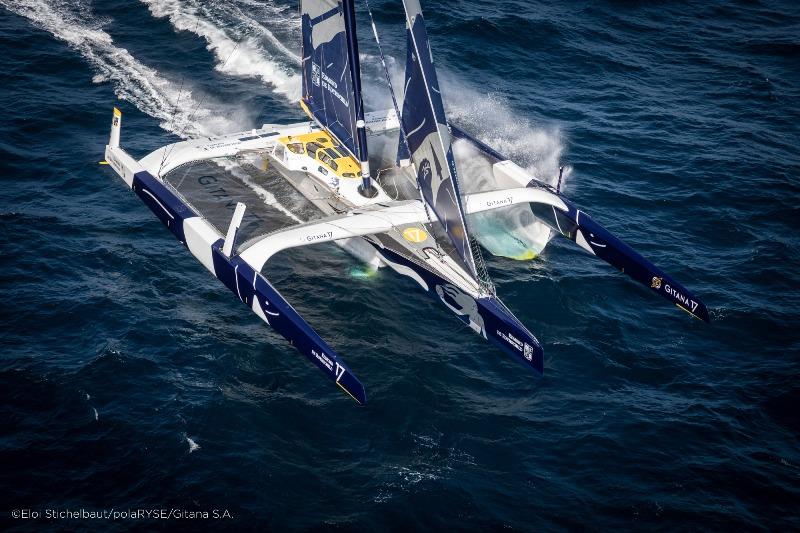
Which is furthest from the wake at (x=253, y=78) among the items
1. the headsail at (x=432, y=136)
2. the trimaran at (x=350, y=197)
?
the headsail at (x=432, y=136)

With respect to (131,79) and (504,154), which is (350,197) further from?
(131,79)

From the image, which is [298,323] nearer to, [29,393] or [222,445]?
[222,445]

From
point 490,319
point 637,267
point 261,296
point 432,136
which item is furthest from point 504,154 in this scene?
point 261,296

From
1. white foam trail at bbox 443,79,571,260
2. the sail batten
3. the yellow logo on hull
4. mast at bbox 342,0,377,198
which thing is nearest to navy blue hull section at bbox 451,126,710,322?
white foam trail at bbox 443,79,571,260

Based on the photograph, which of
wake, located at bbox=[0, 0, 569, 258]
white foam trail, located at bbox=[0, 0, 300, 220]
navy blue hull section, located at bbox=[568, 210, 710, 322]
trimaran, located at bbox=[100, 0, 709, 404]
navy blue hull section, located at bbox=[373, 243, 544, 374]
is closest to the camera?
navy blue hull section, located at bbox=[373, 243, 544, 374]

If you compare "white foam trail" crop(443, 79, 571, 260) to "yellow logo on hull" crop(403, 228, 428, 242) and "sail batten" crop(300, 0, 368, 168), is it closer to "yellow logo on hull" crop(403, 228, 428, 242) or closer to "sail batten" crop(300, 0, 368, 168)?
"yellow logo on hull" crop(403, 228, 428, 242)

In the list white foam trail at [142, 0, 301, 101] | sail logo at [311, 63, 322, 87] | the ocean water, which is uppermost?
sail logo at [311, 63, 322, 87]

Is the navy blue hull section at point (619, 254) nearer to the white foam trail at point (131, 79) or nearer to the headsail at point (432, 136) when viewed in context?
the headsail at point (432, 136)
